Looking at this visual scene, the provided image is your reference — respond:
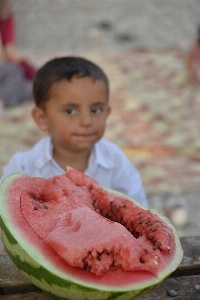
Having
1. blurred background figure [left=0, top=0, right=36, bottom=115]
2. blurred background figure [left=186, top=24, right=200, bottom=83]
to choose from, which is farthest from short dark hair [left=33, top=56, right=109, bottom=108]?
blurred background figure [left=186, top=24, right=200, bottom=83]

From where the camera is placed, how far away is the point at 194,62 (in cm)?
527

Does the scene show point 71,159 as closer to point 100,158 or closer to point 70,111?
point 100,158

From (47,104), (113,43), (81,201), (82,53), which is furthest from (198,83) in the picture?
(81,201)

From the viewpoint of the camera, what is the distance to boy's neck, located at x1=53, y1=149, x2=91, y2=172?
2137mm

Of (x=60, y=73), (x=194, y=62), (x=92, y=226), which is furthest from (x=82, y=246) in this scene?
(x=194, y=62)

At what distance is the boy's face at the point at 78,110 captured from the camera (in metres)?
1.90

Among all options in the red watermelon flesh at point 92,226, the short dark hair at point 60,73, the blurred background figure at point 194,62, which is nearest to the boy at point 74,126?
the short dark hair at point 60,73

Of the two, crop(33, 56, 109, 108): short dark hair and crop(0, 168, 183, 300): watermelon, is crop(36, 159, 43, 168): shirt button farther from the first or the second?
crop(0, 168, 183, 300): watermelon

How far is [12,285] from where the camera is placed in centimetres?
139

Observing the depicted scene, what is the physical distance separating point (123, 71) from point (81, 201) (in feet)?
12.9

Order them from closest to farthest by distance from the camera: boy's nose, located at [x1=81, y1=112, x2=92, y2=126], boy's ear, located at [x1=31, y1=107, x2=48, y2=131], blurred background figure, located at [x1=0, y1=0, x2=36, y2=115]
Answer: boy's nose, located at [x1=81, y1=112, x2=92, y2=126]
boy's ear, located at [x1=31, y1=107, x2=48, y2=131]
blurred background figure, located at [x1=0, y1=0, x2=36, y2=115]

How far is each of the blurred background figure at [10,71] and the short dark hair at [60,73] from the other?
224 centimetres

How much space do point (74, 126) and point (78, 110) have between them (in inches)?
2.8

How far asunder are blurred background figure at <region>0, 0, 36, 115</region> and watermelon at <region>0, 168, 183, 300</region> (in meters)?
3.00
